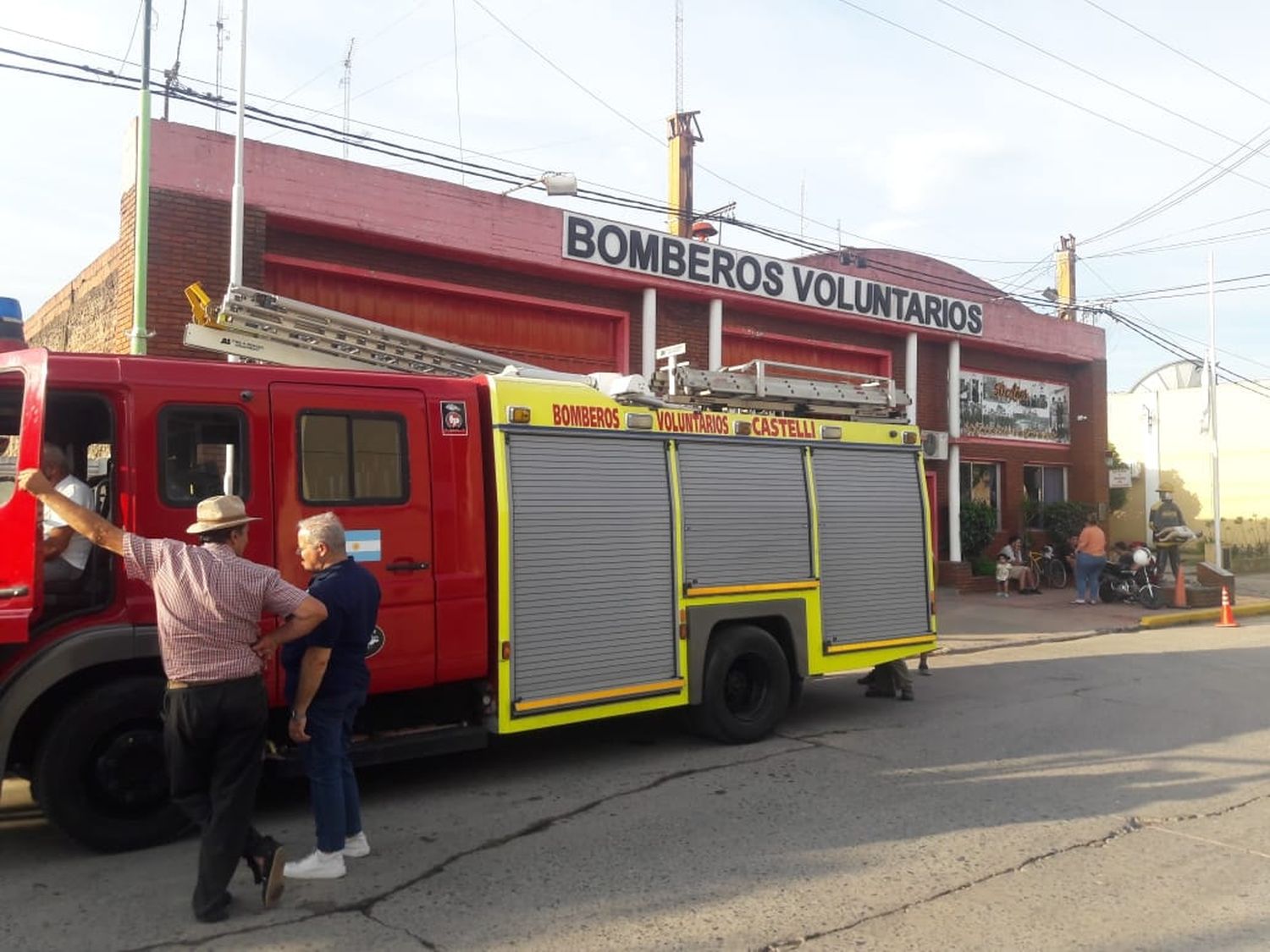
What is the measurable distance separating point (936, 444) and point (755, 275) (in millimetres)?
5539

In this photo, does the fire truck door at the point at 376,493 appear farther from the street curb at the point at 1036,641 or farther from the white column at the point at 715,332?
the white column at the point at 715,332

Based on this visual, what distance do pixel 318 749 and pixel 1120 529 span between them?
3411 centimetres

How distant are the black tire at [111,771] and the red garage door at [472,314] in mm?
7678

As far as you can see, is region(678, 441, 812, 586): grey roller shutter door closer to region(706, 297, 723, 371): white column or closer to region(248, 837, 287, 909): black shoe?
region(248, 837, 287, 909): black shoe

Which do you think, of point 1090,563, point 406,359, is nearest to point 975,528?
point 1090,563

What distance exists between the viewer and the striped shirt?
4273mm

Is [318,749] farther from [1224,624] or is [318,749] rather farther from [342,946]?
[1224,624]

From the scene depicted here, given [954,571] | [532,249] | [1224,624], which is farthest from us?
[954,571]

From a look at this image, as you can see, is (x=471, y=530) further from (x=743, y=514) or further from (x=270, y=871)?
(x=270, y=871)

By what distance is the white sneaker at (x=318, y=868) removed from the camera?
4.79m

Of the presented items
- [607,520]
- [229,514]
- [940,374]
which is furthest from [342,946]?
[940,374]

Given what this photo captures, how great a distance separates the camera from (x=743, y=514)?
776 cm

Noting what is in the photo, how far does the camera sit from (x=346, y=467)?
19.5 feet

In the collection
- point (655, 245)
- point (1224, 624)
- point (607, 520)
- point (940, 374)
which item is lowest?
point (1224, 624)
